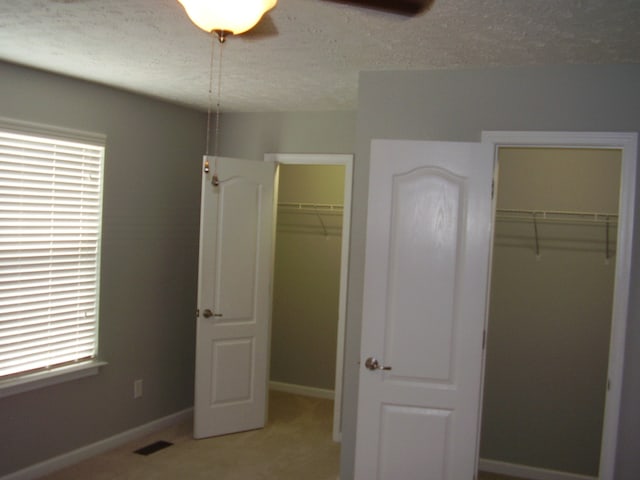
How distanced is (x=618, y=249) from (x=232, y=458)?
107 inches

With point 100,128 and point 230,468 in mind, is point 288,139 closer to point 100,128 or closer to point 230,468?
point 100,128

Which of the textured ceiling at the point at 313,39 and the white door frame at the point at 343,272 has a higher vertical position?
the textured ceiling at the point at 313,39

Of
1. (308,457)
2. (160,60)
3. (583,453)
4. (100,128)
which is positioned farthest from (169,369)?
(583,453)

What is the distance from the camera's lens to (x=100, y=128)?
13.2 ft

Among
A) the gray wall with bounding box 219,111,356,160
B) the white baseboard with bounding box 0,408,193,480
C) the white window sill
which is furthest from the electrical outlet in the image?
the gray wall with bounding box 219,111,356,160

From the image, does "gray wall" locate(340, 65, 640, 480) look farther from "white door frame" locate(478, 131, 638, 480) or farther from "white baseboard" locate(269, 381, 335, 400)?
"white baseboard" locate(269, 381, 335, 400)

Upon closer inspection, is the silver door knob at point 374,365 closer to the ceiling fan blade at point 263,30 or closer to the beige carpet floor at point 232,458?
the beige carpet floor at point 232,458

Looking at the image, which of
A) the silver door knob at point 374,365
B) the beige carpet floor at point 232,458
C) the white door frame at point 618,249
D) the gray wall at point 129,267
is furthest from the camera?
the beige carpet floor at point 232,458

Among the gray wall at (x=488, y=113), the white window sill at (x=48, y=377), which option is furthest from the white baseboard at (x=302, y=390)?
the gray wall at (x=488, y=113)

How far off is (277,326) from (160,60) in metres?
3.17

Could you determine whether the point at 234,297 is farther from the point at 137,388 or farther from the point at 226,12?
the point at 226,12

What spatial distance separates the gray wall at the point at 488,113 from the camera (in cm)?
295

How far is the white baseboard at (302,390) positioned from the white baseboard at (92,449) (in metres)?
1.04

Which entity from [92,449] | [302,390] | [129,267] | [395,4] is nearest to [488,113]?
[395,4]
